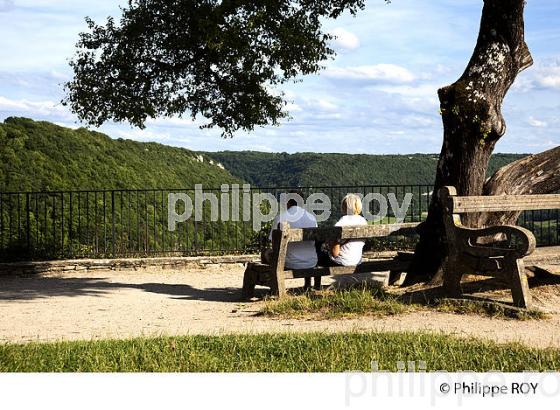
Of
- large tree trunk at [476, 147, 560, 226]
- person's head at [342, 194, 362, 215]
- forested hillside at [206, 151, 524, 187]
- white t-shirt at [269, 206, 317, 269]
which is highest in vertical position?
forested hillside at [206, 151, 524, 187]

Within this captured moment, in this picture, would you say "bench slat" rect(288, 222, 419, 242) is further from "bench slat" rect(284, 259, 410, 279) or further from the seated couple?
"bench slat" rect(284, 259, 410, 279)

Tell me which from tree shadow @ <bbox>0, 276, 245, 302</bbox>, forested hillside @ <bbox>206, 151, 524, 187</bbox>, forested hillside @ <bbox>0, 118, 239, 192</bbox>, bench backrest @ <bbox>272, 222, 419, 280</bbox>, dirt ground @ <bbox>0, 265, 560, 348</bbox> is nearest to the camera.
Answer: dirt ground @ <bbox>0, 265, 560, 348</bbox>

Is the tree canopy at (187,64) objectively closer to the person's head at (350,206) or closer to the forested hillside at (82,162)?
the person's head at (350,206)

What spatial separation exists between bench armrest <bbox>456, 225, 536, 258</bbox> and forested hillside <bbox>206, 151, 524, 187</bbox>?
24.7 m

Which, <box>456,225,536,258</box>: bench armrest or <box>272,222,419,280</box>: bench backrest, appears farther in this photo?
<box>272,222,419,280</box>: bench backrest

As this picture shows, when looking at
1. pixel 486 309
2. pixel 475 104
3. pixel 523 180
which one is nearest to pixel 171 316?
pixel 486 309

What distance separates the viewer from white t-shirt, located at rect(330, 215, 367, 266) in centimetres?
1127

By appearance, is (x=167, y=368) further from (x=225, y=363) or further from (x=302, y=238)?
(x=302, y=238)

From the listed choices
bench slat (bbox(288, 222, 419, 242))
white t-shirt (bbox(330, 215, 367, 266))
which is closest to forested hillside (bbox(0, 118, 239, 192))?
white t-shirt (bbox(330, 215, 367, 266))

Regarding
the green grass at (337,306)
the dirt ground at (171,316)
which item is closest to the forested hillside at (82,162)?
the dirt ground at (171,316)

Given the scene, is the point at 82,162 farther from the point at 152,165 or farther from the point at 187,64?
the point at 187,64

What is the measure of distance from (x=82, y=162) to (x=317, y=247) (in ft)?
72.1

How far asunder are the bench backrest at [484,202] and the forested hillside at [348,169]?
24.1 m

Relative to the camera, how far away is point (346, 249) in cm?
1129
